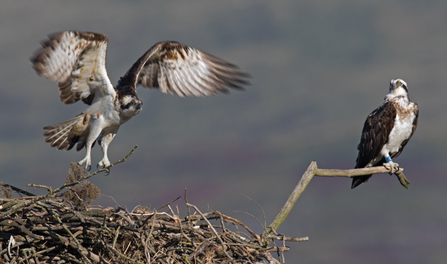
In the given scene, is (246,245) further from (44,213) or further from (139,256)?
(44,213)

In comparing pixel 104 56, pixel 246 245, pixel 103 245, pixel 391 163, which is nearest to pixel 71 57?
pixel 104 56

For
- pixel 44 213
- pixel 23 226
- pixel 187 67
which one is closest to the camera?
pixel 23 226

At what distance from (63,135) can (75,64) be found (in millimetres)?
1321

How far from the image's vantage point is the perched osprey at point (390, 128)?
25.5ft

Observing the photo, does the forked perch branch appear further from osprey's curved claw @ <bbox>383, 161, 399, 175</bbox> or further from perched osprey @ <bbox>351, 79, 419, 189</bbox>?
perched osprey @ <bbox>351, 79, 419, 189</bbox>

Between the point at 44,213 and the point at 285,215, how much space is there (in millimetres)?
2559

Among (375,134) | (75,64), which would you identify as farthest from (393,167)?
(75,64)

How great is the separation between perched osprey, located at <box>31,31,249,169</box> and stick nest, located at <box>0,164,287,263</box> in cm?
240

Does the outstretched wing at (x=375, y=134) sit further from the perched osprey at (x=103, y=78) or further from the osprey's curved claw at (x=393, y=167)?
the perched osprey at (x=103, y=78)

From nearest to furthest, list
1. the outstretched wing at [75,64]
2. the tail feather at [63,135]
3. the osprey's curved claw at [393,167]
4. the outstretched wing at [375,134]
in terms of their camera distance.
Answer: the outstretched wing at [75,64] → the tail feather at [63,135] → the osprey's curved claw at [393,167] → the outstretched wing at [375,134]

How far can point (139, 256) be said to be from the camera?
4152 millimetres

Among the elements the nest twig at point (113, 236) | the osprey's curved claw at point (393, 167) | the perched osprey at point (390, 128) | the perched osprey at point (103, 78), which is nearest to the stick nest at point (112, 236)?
the nest twig at point (113, 236)

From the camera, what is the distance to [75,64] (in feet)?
20.8

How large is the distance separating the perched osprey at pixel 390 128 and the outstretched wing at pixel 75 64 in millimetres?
4689
